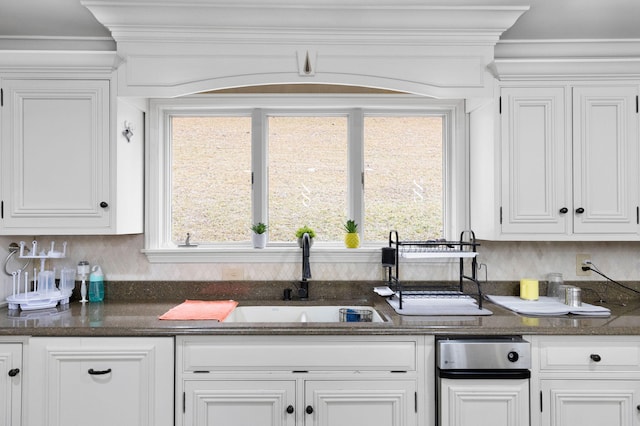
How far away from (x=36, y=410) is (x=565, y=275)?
2.78 metres

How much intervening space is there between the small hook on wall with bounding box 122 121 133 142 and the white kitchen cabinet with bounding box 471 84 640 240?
75.4 inches

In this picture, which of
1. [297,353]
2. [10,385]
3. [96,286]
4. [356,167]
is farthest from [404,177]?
[10,385]

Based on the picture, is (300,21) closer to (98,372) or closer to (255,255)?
(255,255)

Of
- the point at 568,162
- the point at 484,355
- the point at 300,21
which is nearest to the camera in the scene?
the point at 484,355

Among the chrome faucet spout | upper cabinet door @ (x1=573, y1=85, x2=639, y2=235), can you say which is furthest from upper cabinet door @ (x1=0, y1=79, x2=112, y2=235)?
upper cabinet door @ (x1=573, y1=85, x2=639, y2=235)

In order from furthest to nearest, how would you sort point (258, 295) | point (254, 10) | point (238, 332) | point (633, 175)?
point (258, 295) → point (633, 175) → point (254, 10) → point (238, 332)

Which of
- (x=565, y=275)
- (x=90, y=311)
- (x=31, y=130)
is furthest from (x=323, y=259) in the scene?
(x=31, y=130)

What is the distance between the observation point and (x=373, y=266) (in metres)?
2.62

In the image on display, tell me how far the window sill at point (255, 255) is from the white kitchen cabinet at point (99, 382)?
2.37 ft

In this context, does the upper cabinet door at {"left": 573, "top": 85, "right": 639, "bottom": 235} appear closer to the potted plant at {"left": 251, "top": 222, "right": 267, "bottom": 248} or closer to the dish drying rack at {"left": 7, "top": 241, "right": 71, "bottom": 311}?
the potted plant at {"left": 251, "top": 222, "right": 267, "bottom": 248}

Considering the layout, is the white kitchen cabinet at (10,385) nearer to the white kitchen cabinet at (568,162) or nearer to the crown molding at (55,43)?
the crown molding at (55,43)

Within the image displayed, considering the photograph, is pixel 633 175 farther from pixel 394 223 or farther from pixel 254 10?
pixel 254 10

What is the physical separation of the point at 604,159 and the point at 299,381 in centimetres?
A: 186

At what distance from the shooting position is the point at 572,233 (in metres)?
2.29
